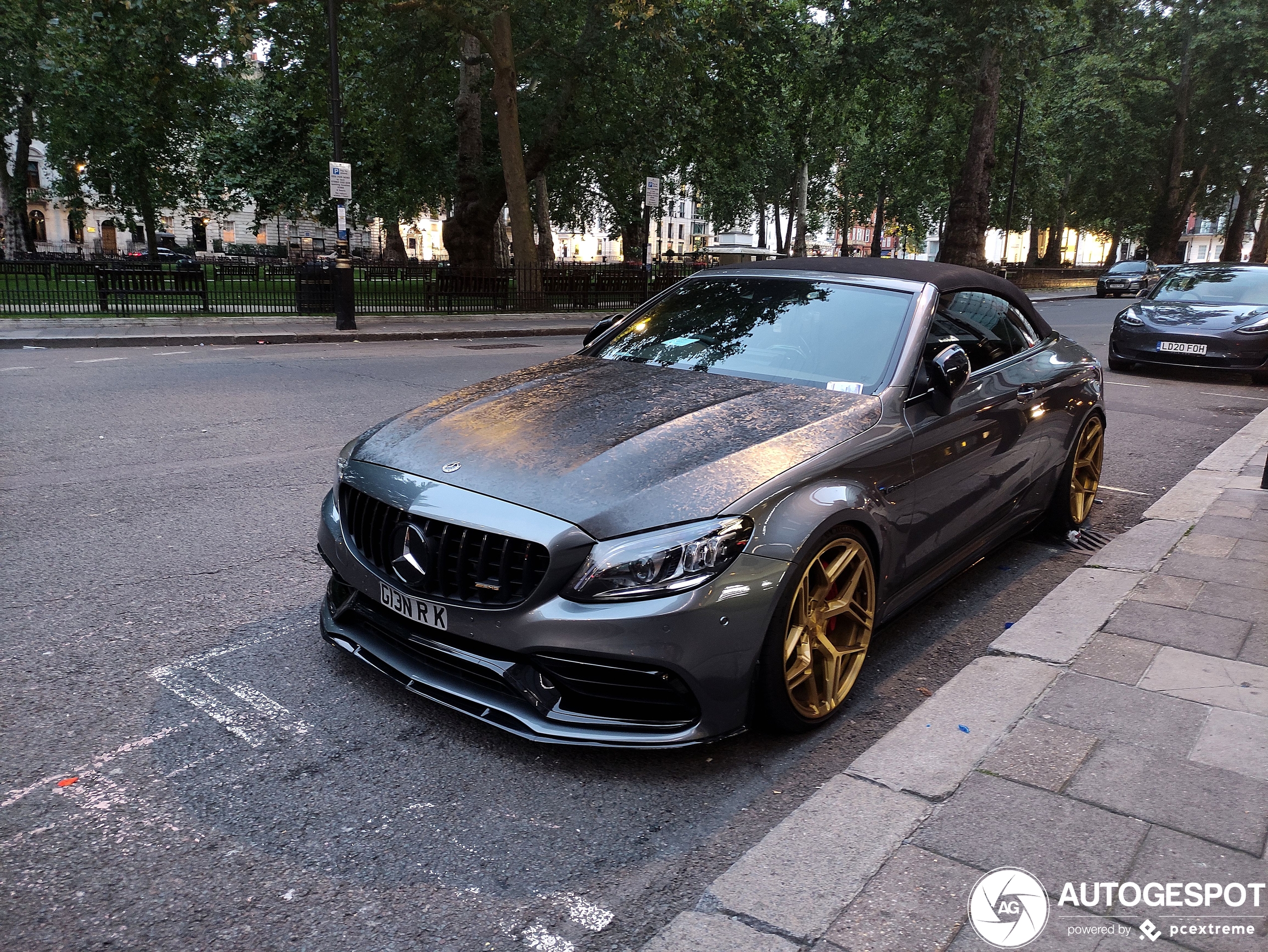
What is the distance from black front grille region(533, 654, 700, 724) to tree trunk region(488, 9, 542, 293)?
70.7ft

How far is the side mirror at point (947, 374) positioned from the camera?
3.85 meters

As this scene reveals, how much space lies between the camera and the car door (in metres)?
3.85

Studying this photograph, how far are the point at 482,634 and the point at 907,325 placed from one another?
2273 mm

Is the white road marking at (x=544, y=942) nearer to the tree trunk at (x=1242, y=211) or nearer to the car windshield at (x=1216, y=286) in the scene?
the car windshield at (x=1216, y=286)

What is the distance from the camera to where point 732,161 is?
97.2ft

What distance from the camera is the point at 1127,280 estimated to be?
42.7 meters

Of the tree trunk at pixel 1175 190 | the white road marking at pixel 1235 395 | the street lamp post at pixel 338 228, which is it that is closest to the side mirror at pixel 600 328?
the white road marking at pixel 1235 395

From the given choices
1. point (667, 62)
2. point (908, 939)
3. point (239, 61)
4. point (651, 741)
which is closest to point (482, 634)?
point (651, 741)

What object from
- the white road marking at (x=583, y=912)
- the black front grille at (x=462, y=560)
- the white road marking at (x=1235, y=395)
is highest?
the black front grille at (x=462, y=560)

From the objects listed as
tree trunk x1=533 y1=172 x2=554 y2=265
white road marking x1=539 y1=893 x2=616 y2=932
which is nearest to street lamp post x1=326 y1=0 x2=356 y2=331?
white road marking x1=539 y1=893 x2=616 y2=932

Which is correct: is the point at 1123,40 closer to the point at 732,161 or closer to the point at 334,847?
the point at 732,161

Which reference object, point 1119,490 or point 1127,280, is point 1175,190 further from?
point 1119,490

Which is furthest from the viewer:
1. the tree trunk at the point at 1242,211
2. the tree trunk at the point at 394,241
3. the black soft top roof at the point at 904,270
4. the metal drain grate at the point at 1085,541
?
the tree trunk at the point at 1242,211

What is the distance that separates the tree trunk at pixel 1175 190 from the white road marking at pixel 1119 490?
45006 millimetres
